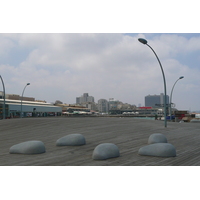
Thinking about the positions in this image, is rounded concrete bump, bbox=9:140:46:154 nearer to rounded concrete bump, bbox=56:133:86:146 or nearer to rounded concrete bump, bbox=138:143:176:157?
rounded concrete bump, bbox=56:133:86:146

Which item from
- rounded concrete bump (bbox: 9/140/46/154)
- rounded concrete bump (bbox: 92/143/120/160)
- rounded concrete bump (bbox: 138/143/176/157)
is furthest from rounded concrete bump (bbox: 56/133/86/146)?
rounded concrete bump (bbox: 138/143/176/157)

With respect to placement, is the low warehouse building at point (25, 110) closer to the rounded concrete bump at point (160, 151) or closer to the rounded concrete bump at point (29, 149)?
the rounded concrete bump at point (29, 149)

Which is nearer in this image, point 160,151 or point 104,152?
point 104,152

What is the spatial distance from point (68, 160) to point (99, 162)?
4.33 feet

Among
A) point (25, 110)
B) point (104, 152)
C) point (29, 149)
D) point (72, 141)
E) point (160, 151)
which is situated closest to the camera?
point (104, 152)

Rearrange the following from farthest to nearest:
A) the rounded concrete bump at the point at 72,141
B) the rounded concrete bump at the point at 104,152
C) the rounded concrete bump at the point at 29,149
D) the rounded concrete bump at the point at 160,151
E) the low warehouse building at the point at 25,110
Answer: the low warehouse building at the point at 25,110, the rounded concrete bump at the point at 72,141, the rounded concrete bump at the point at 29,149, the rounded concrete bump at the point at 160,151, the rounded concrete bump at the point at 104,152

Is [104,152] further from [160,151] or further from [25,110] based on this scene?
[25,110]

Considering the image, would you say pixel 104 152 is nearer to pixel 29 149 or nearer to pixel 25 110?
pixel 29 149

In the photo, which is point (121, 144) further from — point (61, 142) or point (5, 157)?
point (5, 157)

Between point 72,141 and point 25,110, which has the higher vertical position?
point 25,110

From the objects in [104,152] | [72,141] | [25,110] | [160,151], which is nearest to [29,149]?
[72,141]

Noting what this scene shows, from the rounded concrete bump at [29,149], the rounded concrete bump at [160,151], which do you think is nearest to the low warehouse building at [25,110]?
the rounded concrete bump at [29,149]

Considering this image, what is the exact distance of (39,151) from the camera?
9633mm

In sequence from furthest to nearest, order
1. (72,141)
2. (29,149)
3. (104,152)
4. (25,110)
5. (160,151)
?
(25,110) < (72,141) < (29,149) < (160,151) < (104,152)
